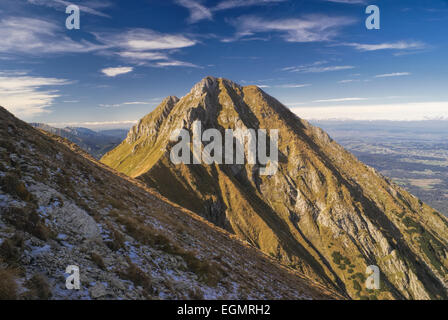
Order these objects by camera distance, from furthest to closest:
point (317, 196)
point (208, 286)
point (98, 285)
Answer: point (317, 196)
point (208, 286)
point (98, 285)

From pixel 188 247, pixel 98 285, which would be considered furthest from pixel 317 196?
pixel 98 285

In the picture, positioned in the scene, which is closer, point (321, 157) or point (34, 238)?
point (34, 238)

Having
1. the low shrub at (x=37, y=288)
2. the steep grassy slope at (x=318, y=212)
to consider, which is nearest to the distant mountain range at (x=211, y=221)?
the low shrub at (x=37, y=288)

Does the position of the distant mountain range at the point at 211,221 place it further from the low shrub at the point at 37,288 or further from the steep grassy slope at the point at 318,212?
the steep grassy slope at the point at 318,212

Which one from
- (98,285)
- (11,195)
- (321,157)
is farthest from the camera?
(321,157)

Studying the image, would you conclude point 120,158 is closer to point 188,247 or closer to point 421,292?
point 188,247

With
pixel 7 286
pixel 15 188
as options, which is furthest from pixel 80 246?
pixel 15 188

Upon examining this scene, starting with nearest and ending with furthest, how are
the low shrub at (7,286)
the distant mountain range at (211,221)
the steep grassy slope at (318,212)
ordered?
the low shrub at (7,286)
the distant mountain range at (211,221)
the steep grassy slope at (318,212)

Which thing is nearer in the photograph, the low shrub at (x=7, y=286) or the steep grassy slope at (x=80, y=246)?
the low shrub at (x=7, y=286)
